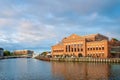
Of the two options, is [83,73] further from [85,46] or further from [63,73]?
[85,46]

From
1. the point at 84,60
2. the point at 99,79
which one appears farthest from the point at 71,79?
the point at 84,60

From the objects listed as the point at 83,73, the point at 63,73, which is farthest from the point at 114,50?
→ the point at 63,73

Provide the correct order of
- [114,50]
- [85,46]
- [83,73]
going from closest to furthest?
[83,73], [114,50], [85,46]

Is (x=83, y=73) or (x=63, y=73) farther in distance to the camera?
(x=63, y=73)

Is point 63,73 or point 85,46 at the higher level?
point 85,46

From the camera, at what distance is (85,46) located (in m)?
140

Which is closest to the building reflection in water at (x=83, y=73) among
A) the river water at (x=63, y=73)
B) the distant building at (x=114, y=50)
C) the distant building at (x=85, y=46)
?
the river water at (x=63, y=73)

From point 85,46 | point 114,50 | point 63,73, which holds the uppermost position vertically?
point 85,46

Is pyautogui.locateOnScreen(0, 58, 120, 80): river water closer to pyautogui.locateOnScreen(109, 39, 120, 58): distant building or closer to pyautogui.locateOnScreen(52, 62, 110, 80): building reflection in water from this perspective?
pyautogui.locateOnScreen(52, 62, 110, 80): building reflection in water

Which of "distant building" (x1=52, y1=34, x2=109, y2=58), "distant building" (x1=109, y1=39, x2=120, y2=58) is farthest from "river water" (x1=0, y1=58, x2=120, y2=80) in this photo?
"distant building" (x1=52, y1=34, x2=109, y2=58)

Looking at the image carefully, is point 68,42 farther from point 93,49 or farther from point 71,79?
point 71,79

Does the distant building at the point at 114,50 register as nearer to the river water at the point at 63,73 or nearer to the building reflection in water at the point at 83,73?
the river water at the point at 63,73

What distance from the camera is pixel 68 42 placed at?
153000mm

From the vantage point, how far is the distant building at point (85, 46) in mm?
127875
